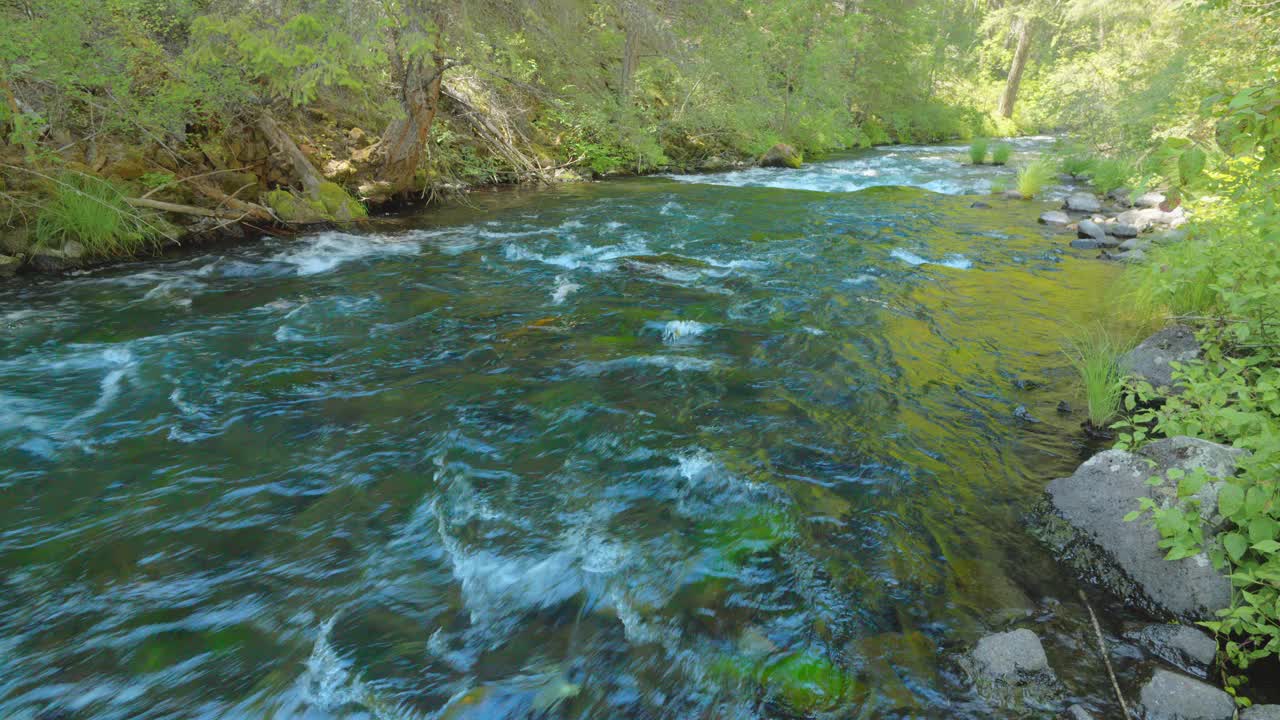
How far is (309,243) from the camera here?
919 centimetres

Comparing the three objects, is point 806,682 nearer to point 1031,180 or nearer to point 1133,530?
point 1133,530

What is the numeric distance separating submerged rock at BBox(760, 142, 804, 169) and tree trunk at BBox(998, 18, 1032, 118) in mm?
16632

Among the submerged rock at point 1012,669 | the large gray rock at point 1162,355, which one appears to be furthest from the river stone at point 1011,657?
the large gray rock at point 1162,355

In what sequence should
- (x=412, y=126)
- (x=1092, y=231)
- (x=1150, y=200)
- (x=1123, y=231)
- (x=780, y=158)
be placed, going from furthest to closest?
(x=780, y=158) < (x=1150, y=200) < (x=412, y=126) < (x=1123, y=231) < (x=1092, y=231)

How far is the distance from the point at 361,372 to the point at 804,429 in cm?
370

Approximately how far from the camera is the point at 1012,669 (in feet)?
8.55

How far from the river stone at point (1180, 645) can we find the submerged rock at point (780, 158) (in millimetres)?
18107

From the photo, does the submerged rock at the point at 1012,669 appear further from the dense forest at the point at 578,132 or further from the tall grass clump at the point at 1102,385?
the tall grass clump at the point at 1102,385

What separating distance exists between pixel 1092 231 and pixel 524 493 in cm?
1026

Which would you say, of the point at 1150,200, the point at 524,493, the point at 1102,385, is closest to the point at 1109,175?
the point at 1150,200

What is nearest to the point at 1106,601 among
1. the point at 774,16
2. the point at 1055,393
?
the point at 1055,393

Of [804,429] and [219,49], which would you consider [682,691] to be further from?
[219,49]

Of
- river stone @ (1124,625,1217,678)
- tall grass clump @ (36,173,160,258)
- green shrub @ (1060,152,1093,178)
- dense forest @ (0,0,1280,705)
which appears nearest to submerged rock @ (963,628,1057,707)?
river stone @ (1124,625,1217,678)

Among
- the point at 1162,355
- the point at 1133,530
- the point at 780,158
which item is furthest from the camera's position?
the point at 780,158
